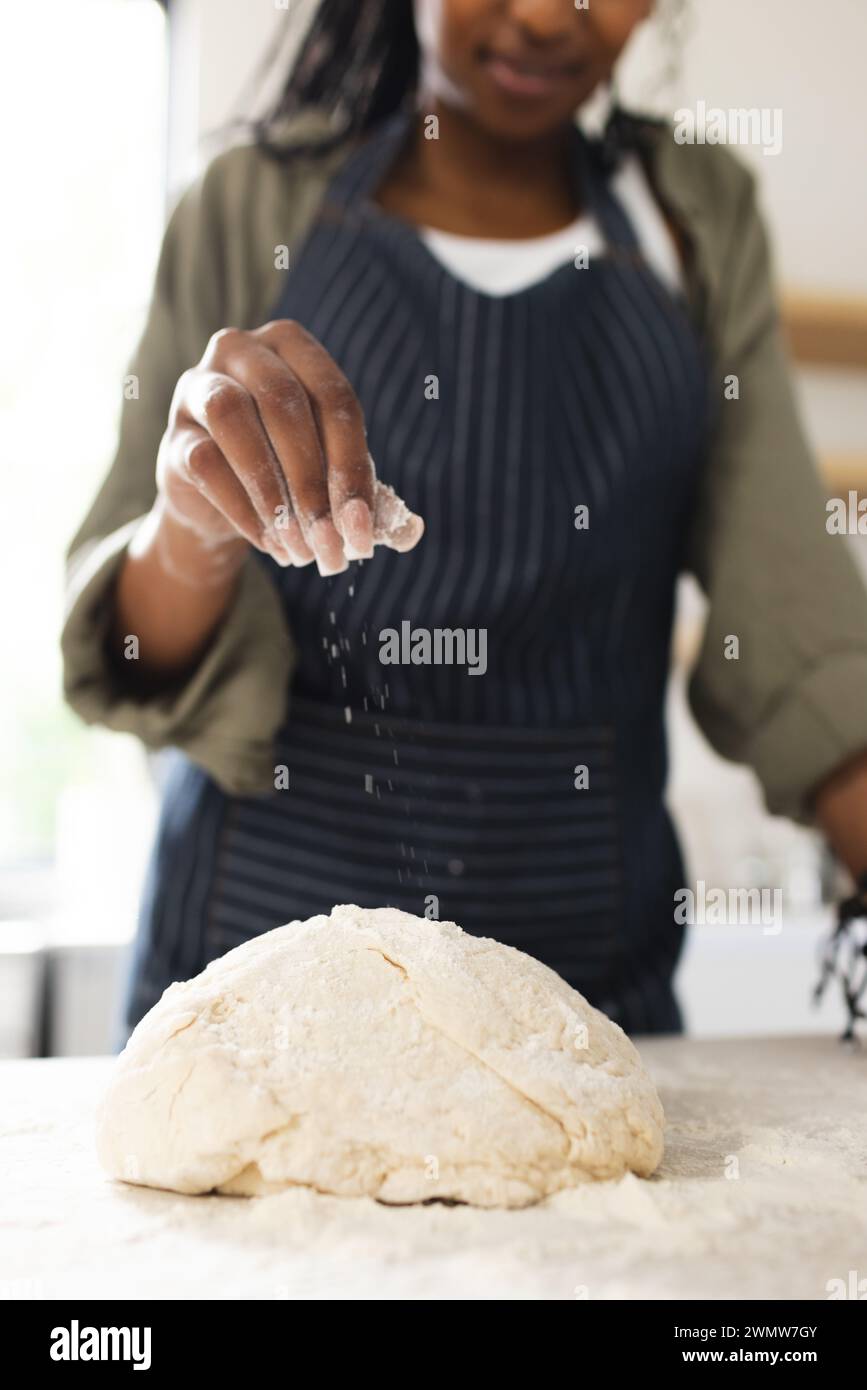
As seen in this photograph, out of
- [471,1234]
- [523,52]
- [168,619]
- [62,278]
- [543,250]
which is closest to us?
[471,1234]

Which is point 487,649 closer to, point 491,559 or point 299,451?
point 491,559

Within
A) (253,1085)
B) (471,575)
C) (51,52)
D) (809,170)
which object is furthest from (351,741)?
(809,170)

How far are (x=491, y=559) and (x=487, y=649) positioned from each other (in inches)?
2.7

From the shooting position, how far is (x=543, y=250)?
1.10m

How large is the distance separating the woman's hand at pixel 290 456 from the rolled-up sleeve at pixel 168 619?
29 centimetres

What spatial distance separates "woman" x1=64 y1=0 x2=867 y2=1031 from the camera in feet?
3.18

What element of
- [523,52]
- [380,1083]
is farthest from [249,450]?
[523,52]

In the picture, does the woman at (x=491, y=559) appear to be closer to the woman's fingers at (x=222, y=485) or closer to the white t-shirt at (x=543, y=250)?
the white t-shirt at (x=543, y=250)

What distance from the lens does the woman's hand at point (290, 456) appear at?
22.5 inches

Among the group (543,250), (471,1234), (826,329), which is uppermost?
(826,329)

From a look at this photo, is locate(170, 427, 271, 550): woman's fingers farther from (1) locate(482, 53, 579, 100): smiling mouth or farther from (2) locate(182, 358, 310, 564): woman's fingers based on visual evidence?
(1) locate(482, 53, 579, 100): smiling mouth

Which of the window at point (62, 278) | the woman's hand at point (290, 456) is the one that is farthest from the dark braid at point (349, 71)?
the window at point (62, 278)

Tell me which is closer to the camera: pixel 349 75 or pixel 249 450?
pixel 249 450

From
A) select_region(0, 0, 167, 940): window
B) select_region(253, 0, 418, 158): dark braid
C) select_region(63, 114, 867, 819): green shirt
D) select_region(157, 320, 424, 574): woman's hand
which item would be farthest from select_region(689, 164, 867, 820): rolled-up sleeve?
select_region(0, 0, 167, 940): window
